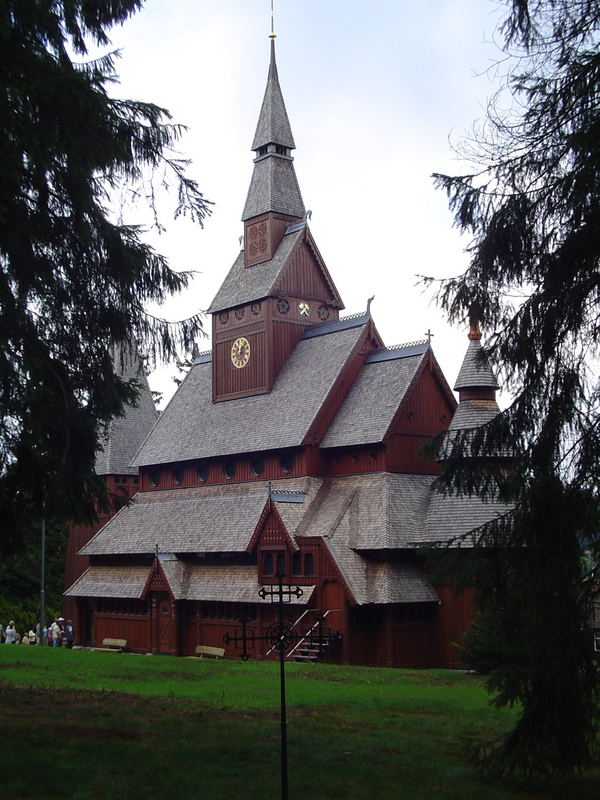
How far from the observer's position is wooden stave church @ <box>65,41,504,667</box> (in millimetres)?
→ 35375

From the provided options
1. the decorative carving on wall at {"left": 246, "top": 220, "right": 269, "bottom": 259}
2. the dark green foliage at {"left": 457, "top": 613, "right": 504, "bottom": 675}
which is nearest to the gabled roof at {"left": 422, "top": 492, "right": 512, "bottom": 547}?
the dark green foliage at {"left": 457, "top": 613, "right": 504, "bottom": 675}

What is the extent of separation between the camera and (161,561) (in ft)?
137

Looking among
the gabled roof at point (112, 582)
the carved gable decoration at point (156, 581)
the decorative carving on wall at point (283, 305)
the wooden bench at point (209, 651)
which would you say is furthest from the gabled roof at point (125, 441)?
the wooden bench at point (209, 651)

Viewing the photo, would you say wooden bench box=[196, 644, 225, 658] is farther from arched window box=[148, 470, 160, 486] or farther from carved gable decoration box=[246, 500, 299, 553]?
arched window box=[148, 470, 160, 486]

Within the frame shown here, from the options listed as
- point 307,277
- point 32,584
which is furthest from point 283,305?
point 32,584

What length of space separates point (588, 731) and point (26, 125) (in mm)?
10984

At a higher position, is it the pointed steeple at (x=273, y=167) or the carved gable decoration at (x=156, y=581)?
the pointed steeple at (x=273, y=167)

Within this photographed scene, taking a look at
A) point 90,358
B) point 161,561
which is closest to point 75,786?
point 90,358

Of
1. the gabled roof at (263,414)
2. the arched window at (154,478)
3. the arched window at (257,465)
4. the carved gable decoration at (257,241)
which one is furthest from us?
the arched window at (154,478)

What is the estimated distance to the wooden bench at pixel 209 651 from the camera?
38688 mm

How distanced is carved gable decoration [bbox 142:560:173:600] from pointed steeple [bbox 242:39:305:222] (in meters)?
17.1

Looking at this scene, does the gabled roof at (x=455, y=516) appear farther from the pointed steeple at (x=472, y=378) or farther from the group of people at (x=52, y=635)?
the group of people at (x=52, y=635)

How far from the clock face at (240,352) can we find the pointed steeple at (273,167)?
20.2 ft

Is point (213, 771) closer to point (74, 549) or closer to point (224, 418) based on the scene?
point (224, 418)
